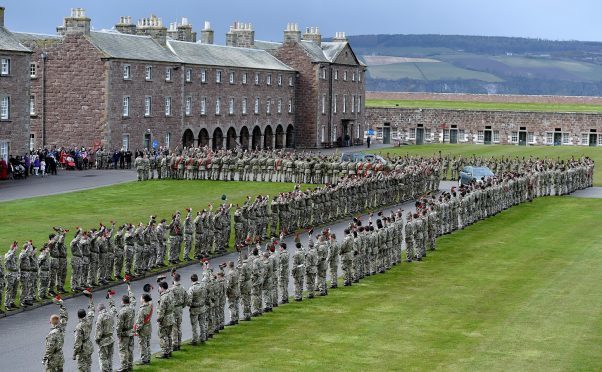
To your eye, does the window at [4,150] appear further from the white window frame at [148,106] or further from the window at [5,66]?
the white window frame at [148,106]

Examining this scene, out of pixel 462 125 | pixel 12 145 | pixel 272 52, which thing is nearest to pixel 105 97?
pixel 12 145

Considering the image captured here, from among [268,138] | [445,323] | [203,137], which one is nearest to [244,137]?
[268,138]

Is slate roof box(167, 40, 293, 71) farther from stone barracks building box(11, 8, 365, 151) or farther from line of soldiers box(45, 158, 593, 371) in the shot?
line of soldiers box(45, 158, 593, 371)

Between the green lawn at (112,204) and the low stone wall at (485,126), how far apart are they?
58.9 meters

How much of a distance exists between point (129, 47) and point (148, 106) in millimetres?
3841

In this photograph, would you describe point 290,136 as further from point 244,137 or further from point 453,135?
point 453,135

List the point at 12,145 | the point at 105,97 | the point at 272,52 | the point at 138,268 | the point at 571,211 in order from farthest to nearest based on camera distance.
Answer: the point at 272,52 → the point at 105,97 → the point at 12,145 → the point at 571,211 → the point at 138,268

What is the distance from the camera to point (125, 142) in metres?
74.8

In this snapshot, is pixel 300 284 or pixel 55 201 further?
pixel 55 201

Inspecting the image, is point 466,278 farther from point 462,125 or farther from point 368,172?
point 462,125

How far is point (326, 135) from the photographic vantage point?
103 metres

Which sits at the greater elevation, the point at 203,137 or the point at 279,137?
the point at 203,137

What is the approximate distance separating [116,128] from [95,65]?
12.9 feet

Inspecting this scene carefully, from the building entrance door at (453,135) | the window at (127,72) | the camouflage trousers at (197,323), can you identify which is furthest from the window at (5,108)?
the building entrance door at (453,135)
